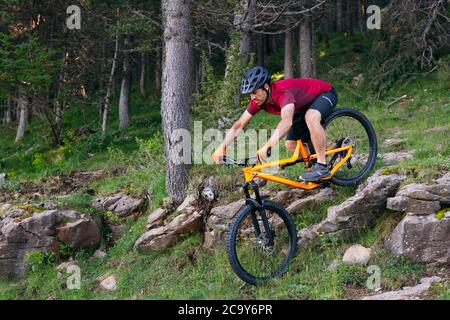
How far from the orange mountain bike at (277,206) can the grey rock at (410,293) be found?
1.35 metres

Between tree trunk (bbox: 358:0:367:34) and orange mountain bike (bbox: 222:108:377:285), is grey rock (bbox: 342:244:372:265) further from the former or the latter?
tree trunk (bbox: 358:0:367:34)

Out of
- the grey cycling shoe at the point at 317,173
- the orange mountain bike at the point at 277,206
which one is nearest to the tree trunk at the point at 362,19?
the orange mountain bike at the point at 277,206

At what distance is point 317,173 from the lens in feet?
21.5

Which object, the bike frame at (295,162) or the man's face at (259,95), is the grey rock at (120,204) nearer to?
the bike frame at (295,162)

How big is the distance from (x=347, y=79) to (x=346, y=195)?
1368 cm

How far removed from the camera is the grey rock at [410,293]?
5.33 m

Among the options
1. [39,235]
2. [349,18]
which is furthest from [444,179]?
[349,18]

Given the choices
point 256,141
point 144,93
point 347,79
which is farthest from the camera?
point 144,93

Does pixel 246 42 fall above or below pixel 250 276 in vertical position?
above

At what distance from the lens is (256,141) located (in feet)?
35.4

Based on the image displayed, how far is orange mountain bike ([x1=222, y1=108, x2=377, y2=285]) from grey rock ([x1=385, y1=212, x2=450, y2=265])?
4.18 ft

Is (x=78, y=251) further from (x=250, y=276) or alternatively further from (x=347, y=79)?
(x=347, y=79)
